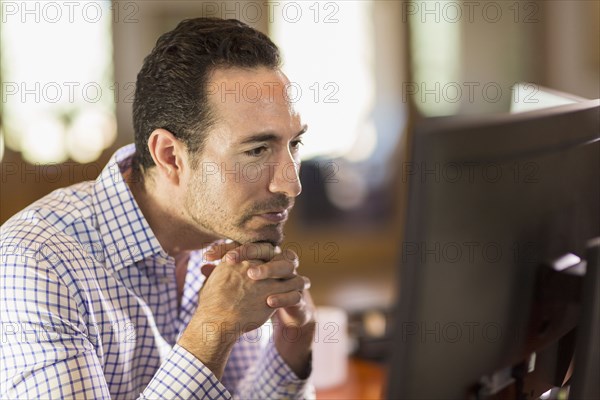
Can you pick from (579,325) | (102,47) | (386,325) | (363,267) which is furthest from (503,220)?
(363,267)

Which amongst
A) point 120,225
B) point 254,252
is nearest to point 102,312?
point 120,225

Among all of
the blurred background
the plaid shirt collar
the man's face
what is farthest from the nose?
the blurred background

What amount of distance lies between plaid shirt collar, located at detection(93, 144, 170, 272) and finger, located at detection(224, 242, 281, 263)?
166 millimetres

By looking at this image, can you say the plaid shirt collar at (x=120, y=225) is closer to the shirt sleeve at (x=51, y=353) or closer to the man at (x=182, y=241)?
the man at (x=182, y=241)

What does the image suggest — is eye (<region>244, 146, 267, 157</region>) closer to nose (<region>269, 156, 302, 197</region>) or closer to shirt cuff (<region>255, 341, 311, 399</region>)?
nose (<region>269, 156, 302, 197</region>)

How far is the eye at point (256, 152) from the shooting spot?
4.19 feet

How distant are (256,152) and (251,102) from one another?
86mm

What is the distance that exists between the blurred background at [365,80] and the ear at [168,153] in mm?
2983

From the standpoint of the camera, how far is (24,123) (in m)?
4.07

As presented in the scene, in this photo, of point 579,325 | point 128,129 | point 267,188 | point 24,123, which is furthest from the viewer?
point 128,129

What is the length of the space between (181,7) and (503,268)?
386 cm

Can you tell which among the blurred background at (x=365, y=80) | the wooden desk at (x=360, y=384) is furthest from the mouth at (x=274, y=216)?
the blurred background at (x=365, y=80)

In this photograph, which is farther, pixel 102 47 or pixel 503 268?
pixel 102 47

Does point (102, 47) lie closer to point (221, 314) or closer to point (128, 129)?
point (128, 129)
